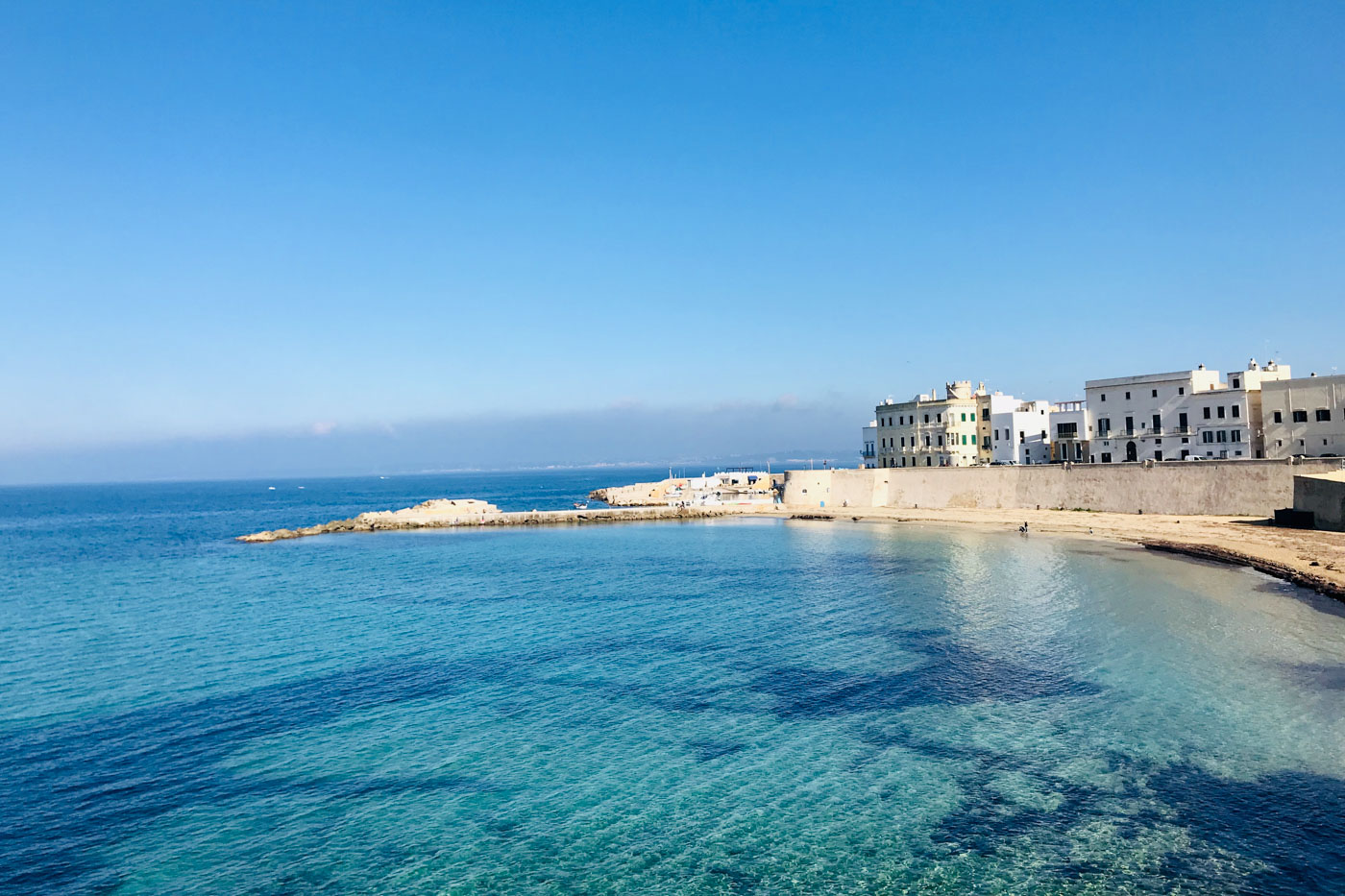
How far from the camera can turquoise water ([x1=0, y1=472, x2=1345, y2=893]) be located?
52.2ft

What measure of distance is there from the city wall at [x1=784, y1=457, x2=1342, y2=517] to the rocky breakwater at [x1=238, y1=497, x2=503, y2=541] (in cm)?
3898

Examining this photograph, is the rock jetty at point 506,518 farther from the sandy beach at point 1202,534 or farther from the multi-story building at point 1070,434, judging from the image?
the multi-story building at point 1070,434

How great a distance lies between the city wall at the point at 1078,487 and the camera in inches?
2365

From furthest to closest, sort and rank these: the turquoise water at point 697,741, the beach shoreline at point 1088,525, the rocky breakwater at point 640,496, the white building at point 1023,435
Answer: the rocky breakwater at point 640,496 → the white building at point 1023,435 → the beach shoreline at point 1088,525 → the turquoise water at point 697,741

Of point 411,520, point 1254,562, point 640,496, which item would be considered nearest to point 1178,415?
point 1254,562

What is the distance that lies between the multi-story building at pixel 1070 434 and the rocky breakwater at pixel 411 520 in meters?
62.8

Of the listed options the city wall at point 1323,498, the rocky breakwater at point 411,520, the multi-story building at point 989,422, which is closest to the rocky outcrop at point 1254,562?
the city wall at point 1323,498

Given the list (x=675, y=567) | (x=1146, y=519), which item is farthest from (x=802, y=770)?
(x=1146, y=519)

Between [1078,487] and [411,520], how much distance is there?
72034mm

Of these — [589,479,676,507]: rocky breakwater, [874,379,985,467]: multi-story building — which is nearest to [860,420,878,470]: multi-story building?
[874,379,985,467]: multi-story building

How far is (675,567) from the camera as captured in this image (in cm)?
5669

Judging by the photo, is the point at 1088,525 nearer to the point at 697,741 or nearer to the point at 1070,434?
the point at 1070,434

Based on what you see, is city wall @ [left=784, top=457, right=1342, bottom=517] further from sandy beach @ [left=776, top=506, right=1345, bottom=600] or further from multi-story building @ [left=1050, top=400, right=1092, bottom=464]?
multi-story building @ [left=1050, top=400, right=1092, bottom=464]

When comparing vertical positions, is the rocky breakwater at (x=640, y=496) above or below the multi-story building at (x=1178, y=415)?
below
